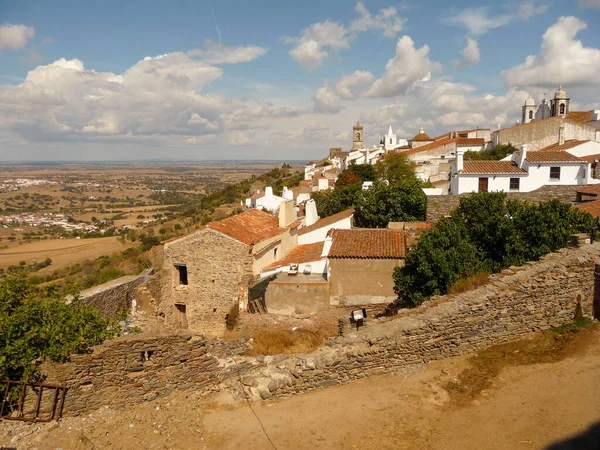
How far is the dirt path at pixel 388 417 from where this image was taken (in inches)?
246

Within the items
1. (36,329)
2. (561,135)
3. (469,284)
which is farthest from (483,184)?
(36,329)

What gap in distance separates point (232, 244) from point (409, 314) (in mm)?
9385

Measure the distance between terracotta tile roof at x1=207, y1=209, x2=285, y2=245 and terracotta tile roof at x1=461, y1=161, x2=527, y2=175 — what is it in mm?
13022

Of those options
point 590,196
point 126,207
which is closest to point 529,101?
point 590,196

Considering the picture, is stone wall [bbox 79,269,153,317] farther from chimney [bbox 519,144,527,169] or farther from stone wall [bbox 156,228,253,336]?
chimney [bbox 519,144,527,169]

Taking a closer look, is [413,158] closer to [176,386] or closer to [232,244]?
[232,244]

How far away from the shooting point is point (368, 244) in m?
17.4

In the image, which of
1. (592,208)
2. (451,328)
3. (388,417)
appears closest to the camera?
(388,417)

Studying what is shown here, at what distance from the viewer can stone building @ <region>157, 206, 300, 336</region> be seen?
16.8m

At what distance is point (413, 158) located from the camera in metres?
47.2

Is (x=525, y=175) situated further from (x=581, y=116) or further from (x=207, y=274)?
(x=581, y=116)

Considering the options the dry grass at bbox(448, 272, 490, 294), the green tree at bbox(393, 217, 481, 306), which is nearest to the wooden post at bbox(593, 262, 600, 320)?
the dry grass at bbox(448, 272, 490, 294)

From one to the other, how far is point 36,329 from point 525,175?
27142 mm

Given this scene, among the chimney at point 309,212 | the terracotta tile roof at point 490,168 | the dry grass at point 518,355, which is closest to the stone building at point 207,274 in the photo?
the chimney at point 309,212
